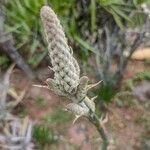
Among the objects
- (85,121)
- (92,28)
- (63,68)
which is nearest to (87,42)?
(92,28)

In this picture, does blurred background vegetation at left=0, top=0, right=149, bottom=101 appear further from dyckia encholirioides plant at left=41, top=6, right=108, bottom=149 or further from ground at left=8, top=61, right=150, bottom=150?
dyckia encholirioides plant at left=41, top=6, right=108, bottom=149

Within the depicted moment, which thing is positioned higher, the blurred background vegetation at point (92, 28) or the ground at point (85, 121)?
the blurred background vegetation at point (92, 28)

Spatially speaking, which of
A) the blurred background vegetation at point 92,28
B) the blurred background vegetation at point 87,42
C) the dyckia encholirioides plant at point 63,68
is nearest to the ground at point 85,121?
the blurred background vegetation at point 87,42

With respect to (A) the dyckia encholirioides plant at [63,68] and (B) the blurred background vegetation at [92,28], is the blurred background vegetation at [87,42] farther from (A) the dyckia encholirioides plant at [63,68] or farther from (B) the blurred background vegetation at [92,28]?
(A) the dyckia encholirioides plant at [63,68]

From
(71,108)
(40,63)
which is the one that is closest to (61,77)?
(71,108)

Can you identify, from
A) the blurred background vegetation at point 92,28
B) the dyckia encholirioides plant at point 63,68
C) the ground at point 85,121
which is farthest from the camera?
the ground at point 85,121

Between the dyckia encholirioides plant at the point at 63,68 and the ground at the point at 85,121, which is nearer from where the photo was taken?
the dyckia encholirioides plant at the point at 63,68

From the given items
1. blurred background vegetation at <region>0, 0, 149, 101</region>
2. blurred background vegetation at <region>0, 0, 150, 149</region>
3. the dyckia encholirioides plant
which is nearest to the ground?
blurred background vegetation at <region>0, 0, 150, 149</region>

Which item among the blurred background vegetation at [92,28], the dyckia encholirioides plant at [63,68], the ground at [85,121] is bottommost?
the ground at [85,121]
